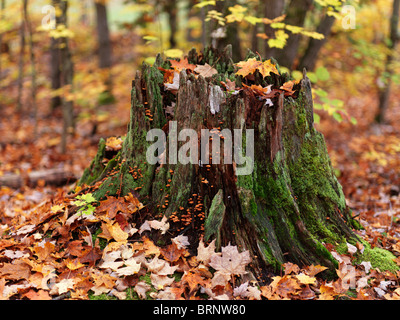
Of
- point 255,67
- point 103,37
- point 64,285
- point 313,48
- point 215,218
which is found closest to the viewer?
point 64,285

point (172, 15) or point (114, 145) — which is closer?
point (114, 145)

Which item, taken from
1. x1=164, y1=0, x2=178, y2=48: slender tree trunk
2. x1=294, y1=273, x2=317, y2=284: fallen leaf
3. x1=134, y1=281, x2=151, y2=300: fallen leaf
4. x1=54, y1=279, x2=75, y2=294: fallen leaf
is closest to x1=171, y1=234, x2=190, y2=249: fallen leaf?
x1=134, y1=281, x2=151, y2=300: fallen leaf

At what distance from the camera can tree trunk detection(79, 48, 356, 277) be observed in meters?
2.90

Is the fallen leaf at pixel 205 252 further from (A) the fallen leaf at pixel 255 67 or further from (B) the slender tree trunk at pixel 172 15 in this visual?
(B) the slender tree trunk at pixel 172 15

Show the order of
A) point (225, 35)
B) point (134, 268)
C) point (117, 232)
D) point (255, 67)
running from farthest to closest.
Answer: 1. point (225, 35)
2. point (255, 67)
3. point (117, 232)
4. point (134, 268)

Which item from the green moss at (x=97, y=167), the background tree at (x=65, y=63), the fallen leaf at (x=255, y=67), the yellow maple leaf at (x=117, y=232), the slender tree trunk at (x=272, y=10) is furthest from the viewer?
the background tree at (x=65, y=63)

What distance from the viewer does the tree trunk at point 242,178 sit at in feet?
9.53

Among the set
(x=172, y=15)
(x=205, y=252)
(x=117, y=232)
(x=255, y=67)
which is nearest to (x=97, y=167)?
(x=117, y=232)

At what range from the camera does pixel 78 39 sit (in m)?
17.5

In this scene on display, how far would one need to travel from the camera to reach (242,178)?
9.55ft

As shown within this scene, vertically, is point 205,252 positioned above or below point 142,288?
above

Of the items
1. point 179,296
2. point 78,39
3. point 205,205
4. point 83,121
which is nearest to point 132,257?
point 179,296

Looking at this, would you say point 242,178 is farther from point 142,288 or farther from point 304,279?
point 142,288

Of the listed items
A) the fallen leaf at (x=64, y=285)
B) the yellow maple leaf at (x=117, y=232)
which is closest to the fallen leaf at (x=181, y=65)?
the yellow maple leaf at (x=117, y=232)
